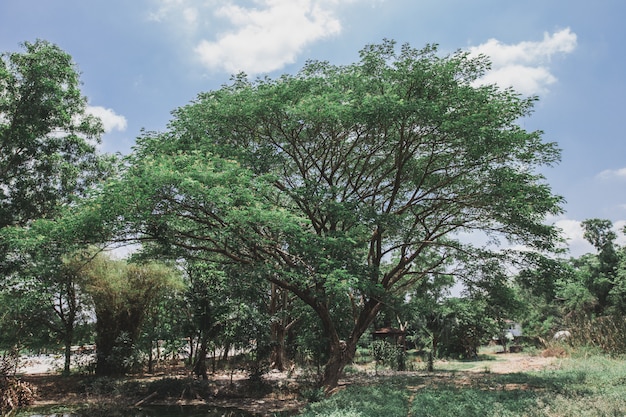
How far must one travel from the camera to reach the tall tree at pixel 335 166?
890 cm

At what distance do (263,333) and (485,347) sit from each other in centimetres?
2633

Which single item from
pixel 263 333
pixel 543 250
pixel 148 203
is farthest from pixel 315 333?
pixel 148 203

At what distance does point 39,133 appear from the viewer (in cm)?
1498

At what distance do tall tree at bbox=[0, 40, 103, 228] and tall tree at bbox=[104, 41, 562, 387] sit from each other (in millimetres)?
6074

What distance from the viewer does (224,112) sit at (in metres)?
10.5

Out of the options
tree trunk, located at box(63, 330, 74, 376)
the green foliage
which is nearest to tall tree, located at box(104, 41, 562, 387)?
the green foliage

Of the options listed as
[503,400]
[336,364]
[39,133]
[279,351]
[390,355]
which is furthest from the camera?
[390,355]

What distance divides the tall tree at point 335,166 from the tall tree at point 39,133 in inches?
239

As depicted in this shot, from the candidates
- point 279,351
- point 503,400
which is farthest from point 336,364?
point 279,351

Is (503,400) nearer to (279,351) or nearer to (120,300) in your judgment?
(279,351)

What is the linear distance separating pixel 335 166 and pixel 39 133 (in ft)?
36.0

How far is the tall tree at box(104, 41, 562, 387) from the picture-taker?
29.2 ft

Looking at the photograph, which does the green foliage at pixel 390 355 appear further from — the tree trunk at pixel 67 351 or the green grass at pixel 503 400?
the tree trunk at pixel 67 351

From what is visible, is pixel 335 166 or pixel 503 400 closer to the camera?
pixel 503 400
